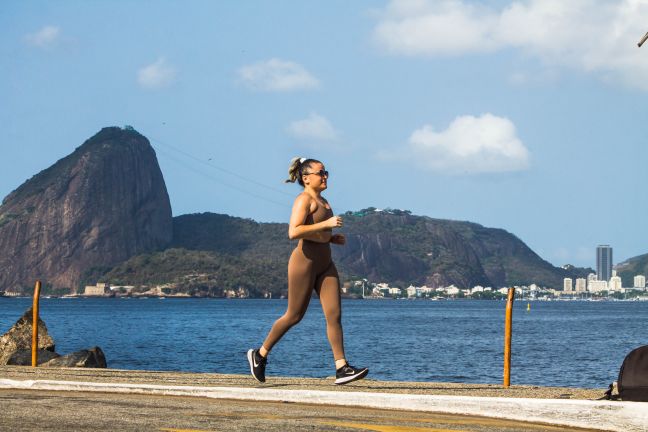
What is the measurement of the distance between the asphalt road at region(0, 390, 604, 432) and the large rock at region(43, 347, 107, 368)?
478 inches

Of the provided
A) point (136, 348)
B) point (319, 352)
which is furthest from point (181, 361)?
point (136, 348)

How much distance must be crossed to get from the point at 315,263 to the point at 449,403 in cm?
224

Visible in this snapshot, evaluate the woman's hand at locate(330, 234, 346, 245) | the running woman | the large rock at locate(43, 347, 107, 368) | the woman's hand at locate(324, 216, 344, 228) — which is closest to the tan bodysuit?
the running woman

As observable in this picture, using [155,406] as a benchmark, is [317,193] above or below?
above

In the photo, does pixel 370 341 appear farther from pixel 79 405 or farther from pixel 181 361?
pixel 79 405

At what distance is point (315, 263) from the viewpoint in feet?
35.2

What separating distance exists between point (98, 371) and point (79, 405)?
566cm

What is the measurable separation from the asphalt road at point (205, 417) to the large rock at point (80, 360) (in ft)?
39.9

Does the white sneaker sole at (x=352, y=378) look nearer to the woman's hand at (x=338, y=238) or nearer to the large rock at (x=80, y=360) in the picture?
the woman's hand at (x=338, y=238)

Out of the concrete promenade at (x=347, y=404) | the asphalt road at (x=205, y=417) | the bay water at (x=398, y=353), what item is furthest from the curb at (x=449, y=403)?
the bay water at (x=398, y=353)

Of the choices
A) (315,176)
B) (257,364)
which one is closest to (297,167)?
(315,176)

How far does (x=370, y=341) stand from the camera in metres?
74.9

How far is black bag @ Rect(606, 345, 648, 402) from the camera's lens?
8633 millimetres

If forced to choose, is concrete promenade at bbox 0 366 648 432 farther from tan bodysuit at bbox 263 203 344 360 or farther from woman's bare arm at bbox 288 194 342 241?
woman's bare arm at bbox 288 194 342 241
